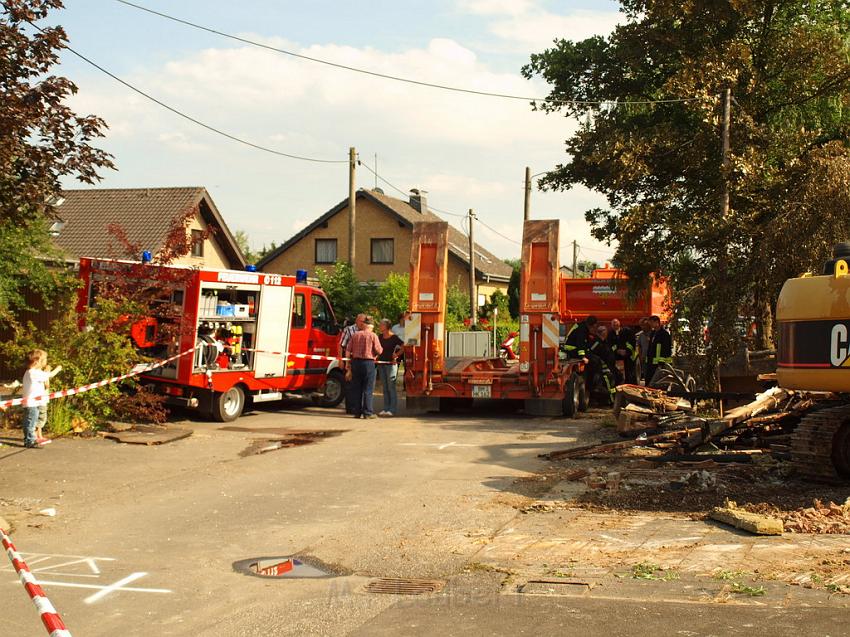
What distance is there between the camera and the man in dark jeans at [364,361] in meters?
17.8

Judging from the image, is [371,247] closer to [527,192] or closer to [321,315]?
[527,192]

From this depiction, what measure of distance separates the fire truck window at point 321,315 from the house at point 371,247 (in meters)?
29.2

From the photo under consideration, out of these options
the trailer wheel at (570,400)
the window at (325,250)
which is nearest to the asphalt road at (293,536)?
the trailer wheel at (570,400)

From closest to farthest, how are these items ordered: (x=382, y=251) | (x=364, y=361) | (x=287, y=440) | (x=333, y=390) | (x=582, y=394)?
(x=287, y=440), (x=364, y=361), (x=582, y=394), (x=333, y=390), (x=382, y=251)

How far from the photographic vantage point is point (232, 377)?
17062 mm

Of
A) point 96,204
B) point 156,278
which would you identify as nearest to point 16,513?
point 156,278

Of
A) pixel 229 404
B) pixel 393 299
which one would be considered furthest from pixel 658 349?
pixel 393 299

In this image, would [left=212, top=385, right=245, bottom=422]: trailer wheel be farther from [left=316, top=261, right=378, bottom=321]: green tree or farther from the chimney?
the chimney

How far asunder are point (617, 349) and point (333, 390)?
18.4ft

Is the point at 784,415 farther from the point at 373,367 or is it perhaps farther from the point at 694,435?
the point at 373,367

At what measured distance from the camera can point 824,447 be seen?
10141 millimetres

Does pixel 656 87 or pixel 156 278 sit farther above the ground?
pixel 656 87

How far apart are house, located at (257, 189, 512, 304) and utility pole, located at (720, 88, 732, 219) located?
29.0m

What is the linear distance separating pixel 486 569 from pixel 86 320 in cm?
966
